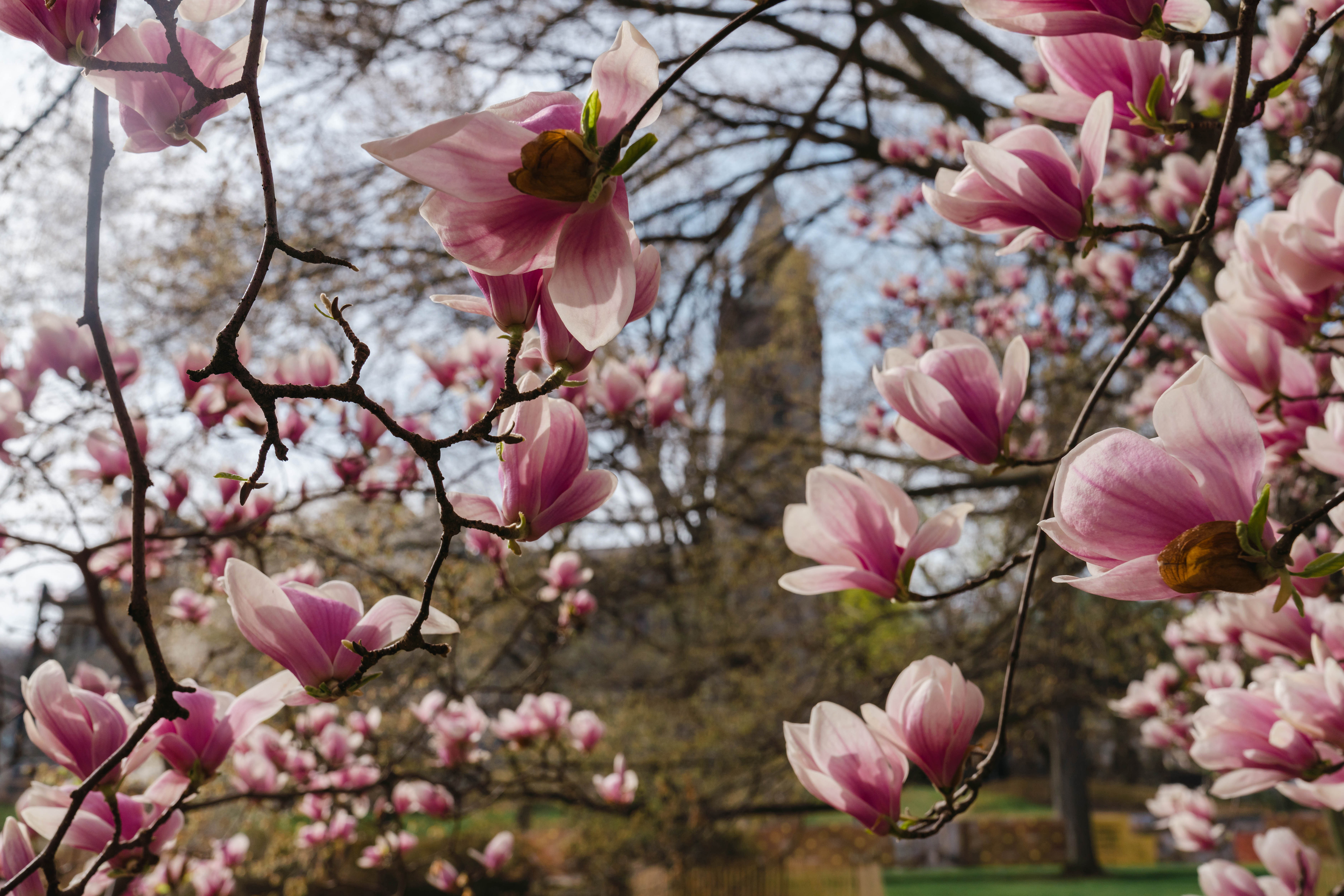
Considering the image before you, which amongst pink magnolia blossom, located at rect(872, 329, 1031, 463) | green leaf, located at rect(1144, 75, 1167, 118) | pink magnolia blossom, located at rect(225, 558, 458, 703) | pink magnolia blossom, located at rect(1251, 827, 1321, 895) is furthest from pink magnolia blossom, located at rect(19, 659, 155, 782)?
pink magnolia blossom, located at rect(1251, 827, 1321, 895)

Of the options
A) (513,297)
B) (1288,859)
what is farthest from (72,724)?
(1288,859)

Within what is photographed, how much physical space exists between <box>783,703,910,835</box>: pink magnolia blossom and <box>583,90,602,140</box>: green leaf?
0.50m

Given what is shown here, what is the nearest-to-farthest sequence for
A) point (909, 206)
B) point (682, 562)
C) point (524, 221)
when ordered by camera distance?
point (524, 221), point (682, 562), point (909, 206)

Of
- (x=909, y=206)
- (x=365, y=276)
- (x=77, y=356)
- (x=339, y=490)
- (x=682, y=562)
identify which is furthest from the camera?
(x=909, y=206)

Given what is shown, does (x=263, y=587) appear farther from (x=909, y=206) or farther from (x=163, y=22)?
(x=909, y=206)

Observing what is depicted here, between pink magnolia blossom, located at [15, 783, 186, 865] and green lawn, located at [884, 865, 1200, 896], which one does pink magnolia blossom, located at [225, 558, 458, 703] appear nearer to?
pink magnolia blossom, located at [15, 783, 186, 865]

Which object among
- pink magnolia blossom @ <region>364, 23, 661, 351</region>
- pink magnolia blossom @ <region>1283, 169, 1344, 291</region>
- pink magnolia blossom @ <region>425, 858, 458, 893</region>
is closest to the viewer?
pink magnolia blossom @ <region>364, 23, 661, 351</region>

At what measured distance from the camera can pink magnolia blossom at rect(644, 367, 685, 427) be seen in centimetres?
253

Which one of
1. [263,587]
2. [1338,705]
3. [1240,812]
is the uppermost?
[263,587]

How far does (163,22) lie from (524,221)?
1.11 ft

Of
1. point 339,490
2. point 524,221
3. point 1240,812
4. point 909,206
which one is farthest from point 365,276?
point 1240,812

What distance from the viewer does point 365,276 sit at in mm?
3787

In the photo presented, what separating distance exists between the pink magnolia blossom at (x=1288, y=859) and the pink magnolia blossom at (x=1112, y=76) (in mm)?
889

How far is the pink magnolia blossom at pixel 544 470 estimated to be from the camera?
56 centimetres
